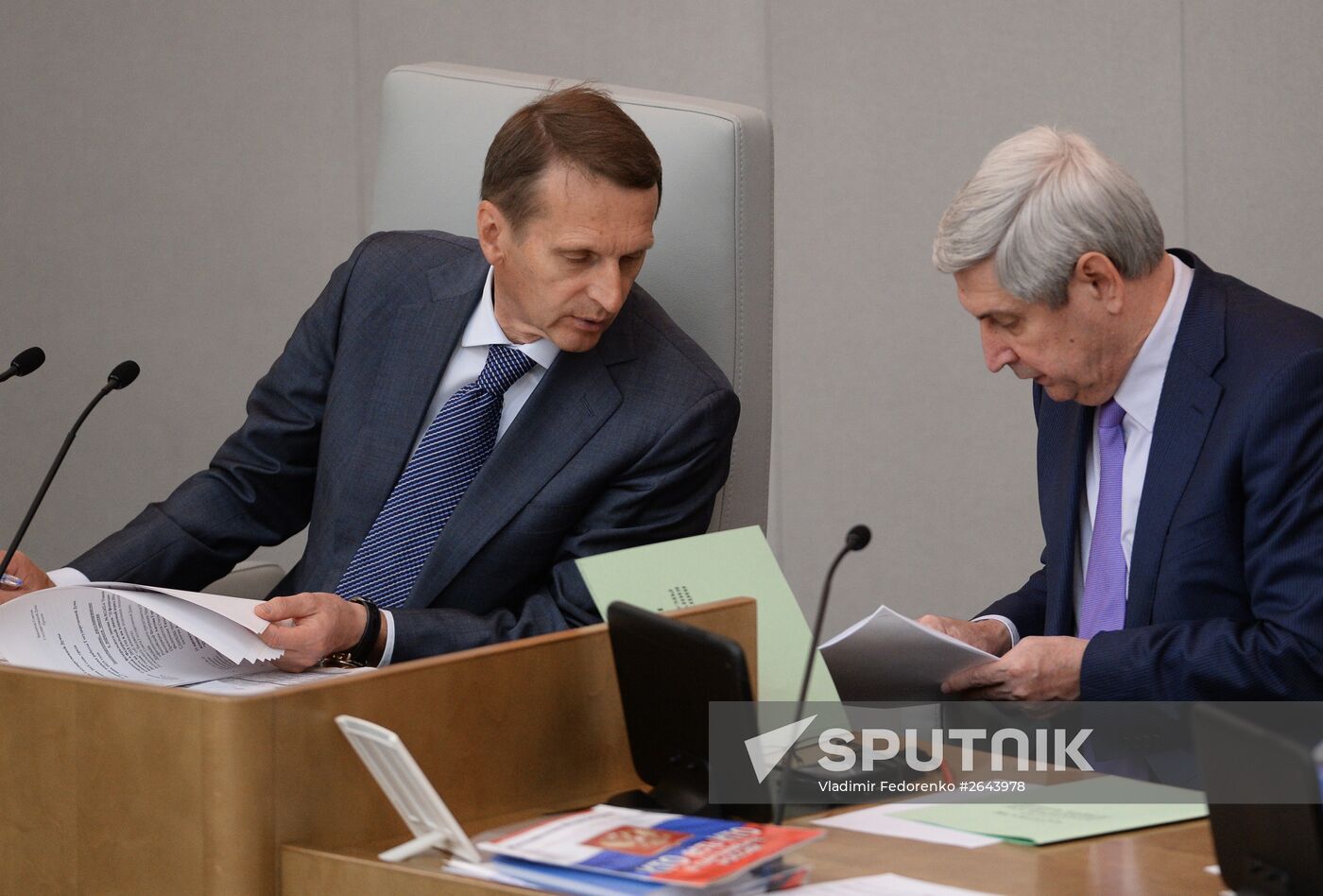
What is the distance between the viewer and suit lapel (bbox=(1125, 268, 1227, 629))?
181 centimetres

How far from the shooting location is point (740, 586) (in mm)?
1528

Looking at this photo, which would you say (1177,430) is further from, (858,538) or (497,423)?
(497,423)

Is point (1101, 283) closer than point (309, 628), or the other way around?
point (309, 628)

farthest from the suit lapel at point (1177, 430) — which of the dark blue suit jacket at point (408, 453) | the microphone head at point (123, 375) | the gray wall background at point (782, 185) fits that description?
the gray wall background at point (782, 185)

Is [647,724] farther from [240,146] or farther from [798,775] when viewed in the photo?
[240,146]

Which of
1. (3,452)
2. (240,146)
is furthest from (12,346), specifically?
(240,146)

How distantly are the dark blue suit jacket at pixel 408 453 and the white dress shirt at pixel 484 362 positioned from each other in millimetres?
17

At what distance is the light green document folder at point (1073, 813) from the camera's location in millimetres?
1286

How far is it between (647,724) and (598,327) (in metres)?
0.85

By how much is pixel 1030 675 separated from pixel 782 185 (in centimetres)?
220

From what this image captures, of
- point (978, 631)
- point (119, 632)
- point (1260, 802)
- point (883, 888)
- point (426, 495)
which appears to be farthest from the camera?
point (426, 495)

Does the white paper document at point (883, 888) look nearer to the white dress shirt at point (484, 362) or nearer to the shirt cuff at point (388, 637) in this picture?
the shirt cuff at point (388, 637)

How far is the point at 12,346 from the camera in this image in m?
4.68

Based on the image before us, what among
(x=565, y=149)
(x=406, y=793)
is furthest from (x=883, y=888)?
(x=565, y=149)
